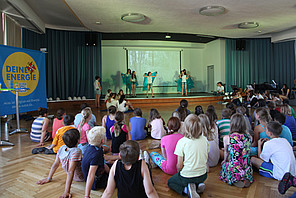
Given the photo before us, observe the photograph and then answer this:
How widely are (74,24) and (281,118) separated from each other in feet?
30.6

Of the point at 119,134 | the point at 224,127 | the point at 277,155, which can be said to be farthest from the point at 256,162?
the point at 119,134

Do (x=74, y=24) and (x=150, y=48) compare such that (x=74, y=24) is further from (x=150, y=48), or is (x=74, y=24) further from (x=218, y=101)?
(x=218, y=101)

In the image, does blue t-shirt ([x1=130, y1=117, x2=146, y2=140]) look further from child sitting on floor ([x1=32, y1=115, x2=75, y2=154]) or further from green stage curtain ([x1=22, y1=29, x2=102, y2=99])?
green stage curtain ([x1=22, y1=29, x2=102, y2=99])

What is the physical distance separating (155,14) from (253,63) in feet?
26.9

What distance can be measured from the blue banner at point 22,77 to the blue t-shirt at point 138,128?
292cm

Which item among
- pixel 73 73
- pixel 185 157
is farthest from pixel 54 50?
pixel 185 157

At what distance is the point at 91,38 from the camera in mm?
10477

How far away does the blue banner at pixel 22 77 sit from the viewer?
5145 mm

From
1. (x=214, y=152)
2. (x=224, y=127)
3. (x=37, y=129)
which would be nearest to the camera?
(x=214, y=152)

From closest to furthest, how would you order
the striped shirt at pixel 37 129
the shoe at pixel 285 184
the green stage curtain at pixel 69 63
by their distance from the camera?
the shoe at pixel 285 184 → the striped shirt at pixel 37 129 → the green stage curtain at pixel 69 63

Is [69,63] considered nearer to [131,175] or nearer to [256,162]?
[256,162]

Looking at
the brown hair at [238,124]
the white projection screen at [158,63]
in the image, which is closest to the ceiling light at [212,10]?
the brown hair at [238,124]

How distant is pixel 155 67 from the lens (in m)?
14.6

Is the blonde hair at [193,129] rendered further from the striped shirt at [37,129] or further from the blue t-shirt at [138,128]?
the striped shirt at [37,129]
